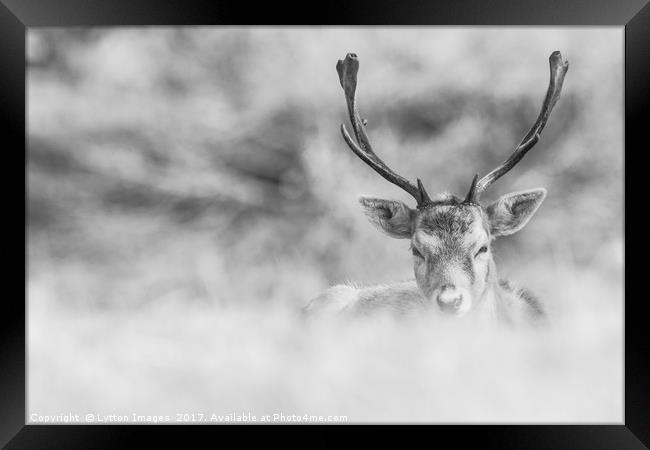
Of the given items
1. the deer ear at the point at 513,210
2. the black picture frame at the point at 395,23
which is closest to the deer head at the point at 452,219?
the deer ear at the point at 513,210

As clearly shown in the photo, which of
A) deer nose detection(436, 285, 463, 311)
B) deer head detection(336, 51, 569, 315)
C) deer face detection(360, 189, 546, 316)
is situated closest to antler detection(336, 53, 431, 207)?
deer head detection(336, 51, 569, 315)

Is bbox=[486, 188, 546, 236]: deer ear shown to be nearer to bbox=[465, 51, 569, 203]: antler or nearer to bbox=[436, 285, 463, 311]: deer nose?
bbox=[465, 51, 569, 203]: antler

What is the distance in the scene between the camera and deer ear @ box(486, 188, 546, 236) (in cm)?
252

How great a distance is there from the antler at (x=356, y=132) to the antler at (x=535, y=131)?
28 cm

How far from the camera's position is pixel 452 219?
7.86ft

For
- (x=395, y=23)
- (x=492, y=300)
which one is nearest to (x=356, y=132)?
(x=395, y=23)

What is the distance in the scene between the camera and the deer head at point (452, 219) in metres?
2.34

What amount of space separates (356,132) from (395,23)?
20.4 inches

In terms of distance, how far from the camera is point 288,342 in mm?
2637

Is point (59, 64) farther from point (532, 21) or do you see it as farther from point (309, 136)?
point (532, 21)

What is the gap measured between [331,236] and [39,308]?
1.39 m

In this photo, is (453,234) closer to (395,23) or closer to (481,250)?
(481,250)

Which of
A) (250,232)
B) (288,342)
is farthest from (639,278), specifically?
(250,232)

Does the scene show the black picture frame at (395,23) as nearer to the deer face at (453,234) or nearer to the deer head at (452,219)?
the deer head at (452,219)
